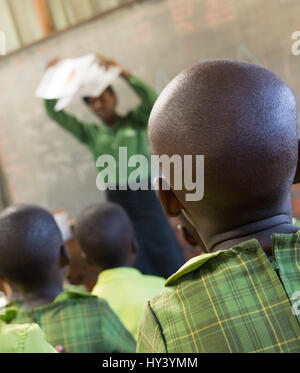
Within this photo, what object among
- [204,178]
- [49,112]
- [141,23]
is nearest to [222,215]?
[204,178]

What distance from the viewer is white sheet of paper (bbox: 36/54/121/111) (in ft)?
9.21

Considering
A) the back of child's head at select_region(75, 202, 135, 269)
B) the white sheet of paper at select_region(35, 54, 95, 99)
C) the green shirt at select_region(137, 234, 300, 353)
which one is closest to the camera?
the green shirt at select_region(137, 234, 300, 353)

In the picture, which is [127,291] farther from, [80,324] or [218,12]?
[218,12]

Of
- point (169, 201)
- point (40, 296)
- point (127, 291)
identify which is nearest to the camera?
point (169, 201)

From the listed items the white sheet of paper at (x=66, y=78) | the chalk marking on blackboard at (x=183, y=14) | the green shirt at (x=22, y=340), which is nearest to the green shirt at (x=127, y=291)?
the green shirt at (x=22, y=340)

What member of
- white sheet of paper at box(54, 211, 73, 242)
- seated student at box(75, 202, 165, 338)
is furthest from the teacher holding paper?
seated student at box(75, 202, 165, 338)

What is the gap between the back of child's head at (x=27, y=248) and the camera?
1.59 meters

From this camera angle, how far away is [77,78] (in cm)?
283

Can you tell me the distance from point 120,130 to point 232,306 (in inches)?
91.3

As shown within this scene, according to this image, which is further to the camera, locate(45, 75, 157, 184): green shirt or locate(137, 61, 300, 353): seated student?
locate(45, 75, 157, 184): green shirt

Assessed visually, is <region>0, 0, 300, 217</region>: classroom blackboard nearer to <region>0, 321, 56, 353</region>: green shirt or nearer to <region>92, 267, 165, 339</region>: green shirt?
<region>92, 267, 165, 339</region>: green shirt

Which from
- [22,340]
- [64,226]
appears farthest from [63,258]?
[64,226]

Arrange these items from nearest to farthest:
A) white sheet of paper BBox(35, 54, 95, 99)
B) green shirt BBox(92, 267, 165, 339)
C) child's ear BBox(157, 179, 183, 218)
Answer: child's ear BBox(157, 179, 183, 218), green shirt BBox(92, 267, 165, 339), white sheet of paper BBox(35, 54, 95, 99)

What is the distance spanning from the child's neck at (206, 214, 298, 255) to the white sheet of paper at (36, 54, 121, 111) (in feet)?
6.89
